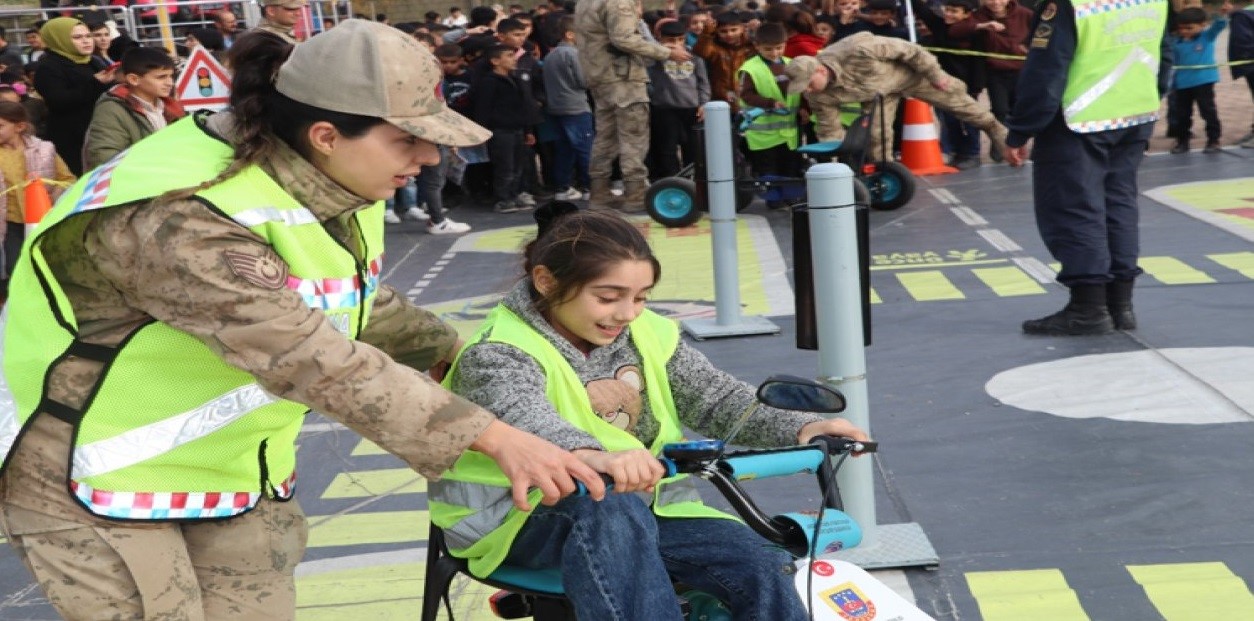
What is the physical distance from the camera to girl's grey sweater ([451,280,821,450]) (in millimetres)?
2889

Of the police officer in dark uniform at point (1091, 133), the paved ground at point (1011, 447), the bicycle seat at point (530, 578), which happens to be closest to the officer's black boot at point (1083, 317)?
the police officer in dark uniform at point (1091, 133)

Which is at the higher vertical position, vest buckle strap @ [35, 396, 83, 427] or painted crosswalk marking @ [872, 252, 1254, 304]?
vest buckle strap @ [35, 396, 83, 427]

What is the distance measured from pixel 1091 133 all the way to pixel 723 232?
1.92 meters

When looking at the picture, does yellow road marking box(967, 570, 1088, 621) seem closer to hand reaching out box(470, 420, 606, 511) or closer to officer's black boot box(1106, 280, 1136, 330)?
hand reaching out box(470, 420, 606, 511)

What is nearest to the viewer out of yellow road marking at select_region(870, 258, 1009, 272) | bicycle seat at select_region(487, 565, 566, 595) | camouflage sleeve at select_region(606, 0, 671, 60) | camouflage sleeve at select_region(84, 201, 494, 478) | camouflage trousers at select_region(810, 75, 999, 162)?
camouflage sleeve at select_region(84, 201, 494, 478)

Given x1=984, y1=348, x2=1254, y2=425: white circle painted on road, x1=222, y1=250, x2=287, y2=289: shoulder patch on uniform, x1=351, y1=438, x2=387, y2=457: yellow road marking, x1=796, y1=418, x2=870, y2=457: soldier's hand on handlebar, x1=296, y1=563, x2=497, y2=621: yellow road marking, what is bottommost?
x1=984, y1=348, x2=1254, y2=425: white circle painted on road

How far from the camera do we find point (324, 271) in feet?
8.42

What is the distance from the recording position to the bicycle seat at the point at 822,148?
11.6 meters

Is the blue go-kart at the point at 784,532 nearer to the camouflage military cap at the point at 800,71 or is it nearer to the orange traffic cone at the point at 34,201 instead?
the orange traffic cone at the point at 34,201

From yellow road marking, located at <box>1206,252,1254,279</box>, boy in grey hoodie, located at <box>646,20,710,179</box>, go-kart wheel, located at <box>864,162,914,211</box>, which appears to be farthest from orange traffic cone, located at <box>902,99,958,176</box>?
yellow road marking, located at <box>1206,252,1254,279</box>

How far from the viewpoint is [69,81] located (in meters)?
10.8

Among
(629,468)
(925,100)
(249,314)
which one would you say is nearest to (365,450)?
(629,468)

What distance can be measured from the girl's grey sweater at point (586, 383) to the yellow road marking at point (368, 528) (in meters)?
2.14

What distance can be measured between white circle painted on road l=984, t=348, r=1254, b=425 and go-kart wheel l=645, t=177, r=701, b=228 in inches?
214
